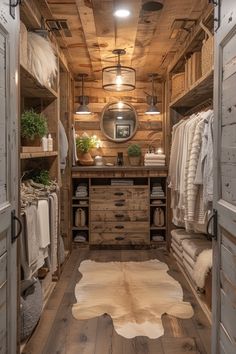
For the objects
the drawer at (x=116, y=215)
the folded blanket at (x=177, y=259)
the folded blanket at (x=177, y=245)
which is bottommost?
the folded blanket at (x=177, y=259)

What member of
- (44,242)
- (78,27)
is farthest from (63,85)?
(44,242)

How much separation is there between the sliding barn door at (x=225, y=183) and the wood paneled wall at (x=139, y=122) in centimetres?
408

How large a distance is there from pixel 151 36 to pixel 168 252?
285 centimetres

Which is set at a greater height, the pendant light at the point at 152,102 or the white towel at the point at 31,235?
the pendant light at the point at 152,102

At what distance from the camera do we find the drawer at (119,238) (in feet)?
17.9

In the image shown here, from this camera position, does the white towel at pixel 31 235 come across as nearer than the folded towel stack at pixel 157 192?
Yes

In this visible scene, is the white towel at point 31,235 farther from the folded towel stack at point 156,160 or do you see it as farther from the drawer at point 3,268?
the folded towel stack at point 156,160

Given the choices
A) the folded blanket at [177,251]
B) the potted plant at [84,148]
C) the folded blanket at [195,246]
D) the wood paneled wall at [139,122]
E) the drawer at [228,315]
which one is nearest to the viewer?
the drawer at [228,315]

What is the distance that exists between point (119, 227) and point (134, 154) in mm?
1087

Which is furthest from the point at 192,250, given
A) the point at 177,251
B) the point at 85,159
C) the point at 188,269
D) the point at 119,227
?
the point at 85,159

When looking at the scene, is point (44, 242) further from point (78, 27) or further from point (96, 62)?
point (96, 62)

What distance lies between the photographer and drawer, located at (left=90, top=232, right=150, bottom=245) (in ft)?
17.9

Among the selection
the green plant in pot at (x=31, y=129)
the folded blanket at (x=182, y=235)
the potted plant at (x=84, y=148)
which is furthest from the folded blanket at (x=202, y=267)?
the potted plant at (x=84, y=148)

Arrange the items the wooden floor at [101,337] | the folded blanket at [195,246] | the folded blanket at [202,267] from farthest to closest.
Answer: the folded blanket at [195,246] < the folded blanket at [202,267] < the wooden floor at [101,337]
